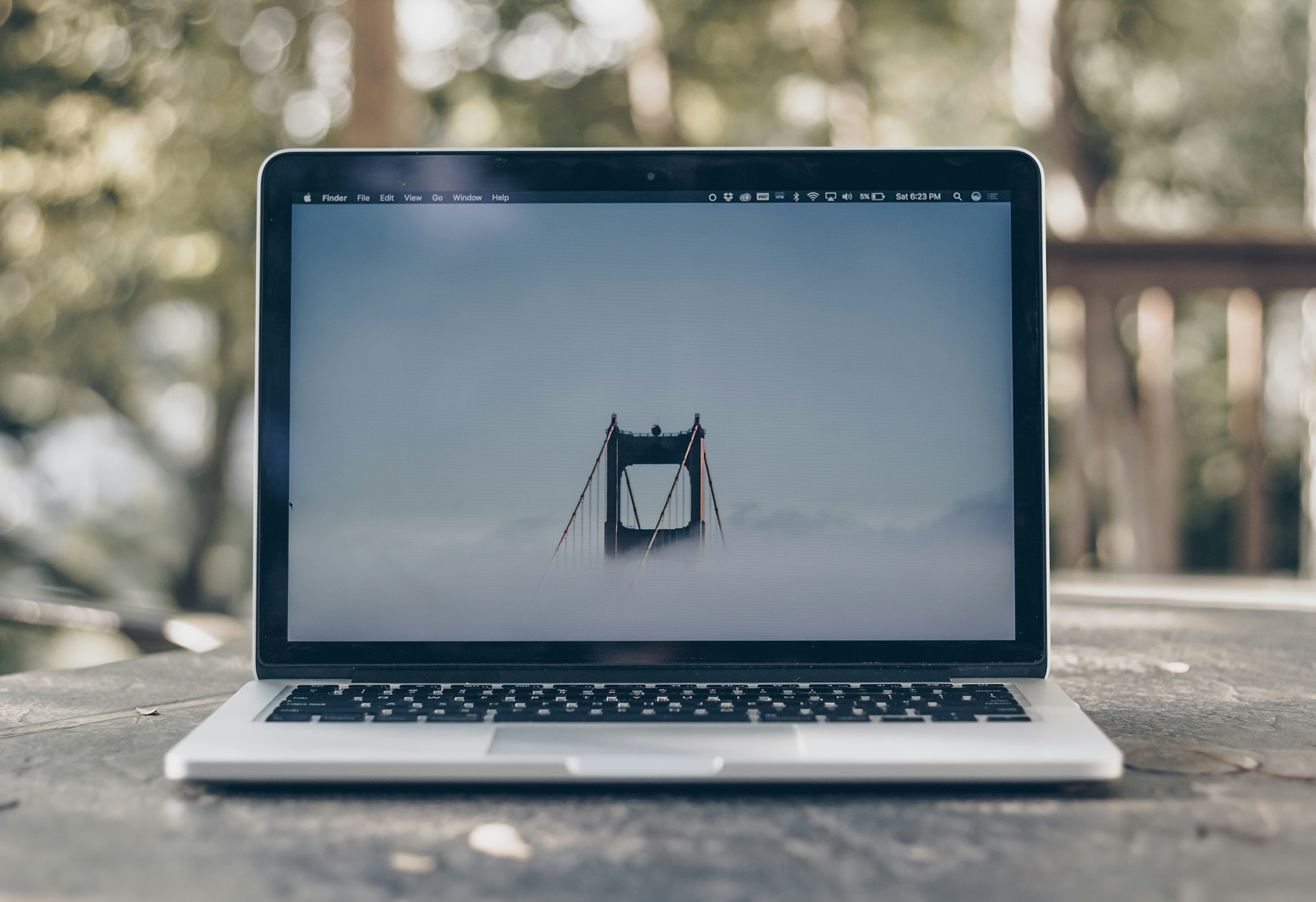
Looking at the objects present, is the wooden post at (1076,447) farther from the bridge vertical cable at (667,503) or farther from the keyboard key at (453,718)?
the keyboard key at (453,718)

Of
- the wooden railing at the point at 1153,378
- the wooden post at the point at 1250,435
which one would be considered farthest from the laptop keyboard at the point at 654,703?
the wooden post at the point at 1250,435

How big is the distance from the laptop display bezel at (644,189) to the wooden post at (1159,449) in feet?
12.8

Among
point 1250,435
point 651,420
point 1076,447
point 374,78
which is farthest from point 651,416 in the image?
point 1076,447

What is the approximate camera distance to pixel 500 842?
56 centimetres

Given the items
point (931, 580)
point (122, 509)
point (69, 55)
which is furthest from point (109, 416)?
point (931, 580)

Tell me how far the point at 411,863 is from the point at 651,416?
0.43 meters

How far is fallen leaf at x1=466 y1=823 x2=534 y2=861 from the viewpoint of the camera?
548 millimetres

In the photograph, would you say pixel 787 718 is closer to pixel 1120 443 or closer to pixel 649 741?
pixel 649 741

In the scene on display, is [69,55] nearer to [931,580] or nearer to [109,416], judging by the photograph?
[931,580]

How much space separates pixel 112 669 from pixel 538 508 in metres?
0.59

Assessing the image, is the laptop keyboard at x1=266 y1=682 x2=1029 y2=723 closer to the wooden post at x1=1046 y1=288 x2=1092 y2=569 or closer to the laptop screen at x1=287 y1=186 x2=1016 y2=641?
the laptop screen at x1=287 y1=186 x2=1016 y2=641

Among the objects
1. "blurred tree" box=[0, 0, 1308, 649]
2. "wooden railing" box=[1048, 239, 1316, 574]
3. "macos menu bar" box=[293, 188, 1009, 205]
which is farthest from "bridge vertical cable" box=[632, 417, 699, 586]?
"blurred tree" box=[0, 0, 1308, 649]

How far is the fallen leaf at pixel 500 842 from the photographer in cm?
55

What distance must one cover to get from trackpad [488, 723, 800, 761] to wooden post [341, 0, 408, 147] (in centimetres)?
301
